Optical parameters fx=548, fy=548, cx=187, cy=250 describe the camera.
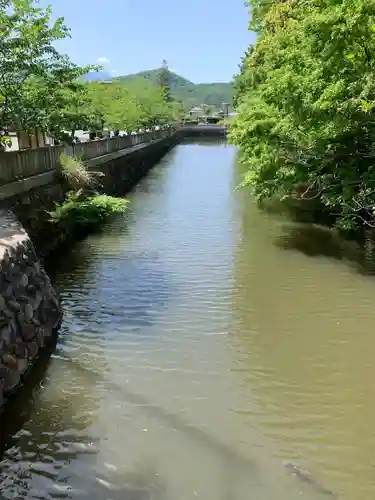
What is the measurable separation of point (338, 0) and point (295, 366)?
790cm

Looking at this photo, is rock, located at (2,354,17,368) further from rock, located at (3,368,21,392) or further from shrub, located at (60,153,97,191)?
shrub, located at (60,153,97,191)

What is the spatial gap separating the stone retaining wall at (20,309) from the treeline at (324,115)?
235 inches

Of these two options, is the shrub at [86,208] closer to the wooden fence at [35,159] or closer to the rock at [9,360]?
the wooden fence at [35,159]

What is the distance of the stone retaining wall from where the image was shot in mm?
7117

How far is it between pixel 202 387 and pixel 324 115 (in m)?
7.53

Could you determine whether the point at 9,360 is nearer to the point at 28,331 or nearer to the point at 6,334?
the point at 6,334

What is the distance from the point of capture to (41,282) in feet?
30.4

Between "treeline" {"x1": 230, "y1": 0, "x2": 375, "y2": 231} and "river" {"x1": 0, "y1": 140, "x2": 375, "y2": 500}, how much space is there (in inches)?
83.9

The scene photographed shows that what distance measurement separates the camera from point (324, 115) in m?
12.5

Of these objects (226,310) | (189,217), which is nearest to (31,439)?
(226,310)

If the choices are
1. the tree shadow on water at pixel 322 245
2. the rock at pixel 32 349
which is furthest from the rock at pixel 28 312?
the tree shadow on water at pixel 322 245

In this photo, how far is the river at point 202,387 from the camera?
5730 mm

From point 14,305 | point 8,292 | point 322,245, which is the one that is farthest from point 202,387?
point 322,245

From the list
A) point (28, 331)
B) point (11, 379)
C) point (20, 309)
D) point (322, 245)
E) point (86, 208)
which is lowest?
point (322, 245)
